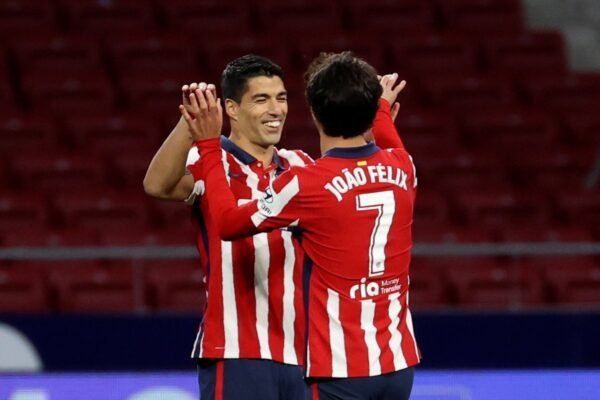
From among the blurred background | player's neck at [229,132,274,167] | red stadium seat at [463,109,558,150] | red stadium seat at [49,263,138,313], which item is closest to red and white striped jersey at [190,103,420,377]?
player's neck at [229,132,274,167]

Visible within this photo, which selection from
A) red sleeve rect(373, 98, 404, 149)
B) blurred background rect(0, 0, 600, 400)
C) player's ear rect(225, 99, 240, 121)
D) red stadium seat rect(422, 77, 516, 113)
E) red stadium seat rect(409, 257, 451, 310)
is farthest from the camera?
red stadium seat rect(422, 77, 516, 113)

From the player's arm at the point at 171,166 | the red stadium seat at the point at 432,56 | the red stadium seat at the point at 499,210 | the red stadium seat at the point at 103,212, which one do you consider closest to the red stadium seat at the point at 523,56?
the red stadium seat at the point at 432,56

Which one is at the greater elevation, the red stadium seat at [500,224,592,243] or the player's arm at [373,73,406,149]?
the player's arm at [373,73,406,149]

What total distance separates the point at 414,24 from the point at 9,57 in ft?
11.2

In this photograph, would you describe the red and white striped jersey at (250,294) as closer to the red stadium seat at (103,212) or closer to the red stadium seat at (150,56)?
the red stadium seat at (103,212)

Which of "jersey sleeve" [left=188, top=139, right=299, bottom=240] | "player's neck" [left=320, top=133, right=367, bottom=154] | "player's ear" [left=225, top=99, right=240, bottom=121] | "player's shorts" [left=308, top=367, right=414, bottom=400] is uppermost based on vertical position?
"player's ear" [left=225, top=99, right=240, bottom=121]

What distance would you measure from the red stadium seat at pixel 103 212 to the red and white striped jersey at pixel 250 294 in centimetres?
473

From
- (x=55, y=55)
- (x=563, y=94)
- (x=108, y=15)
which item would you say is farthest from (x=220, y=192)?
(x=108, y=15)

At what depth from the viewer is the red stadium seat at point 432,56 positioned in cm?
1034

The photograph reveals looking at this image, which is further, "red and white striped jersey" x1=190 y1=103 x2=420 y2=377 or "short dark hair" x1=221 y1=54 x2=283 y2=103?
"short dark hair" x1=221 y1=54 x2=283 y2=103

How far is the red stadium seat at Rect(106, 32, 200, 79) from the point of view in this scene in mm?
10211

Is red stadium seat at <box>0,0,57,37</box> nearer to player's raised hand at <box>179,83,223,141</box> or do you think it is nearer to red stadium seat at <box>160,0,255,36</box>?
red stadium seat at <box>160,0,255,36</box>

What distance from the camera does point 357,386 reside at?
336 centimetres

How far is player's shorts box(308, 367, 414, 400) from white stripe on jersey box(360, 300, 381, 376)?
0.10ft
